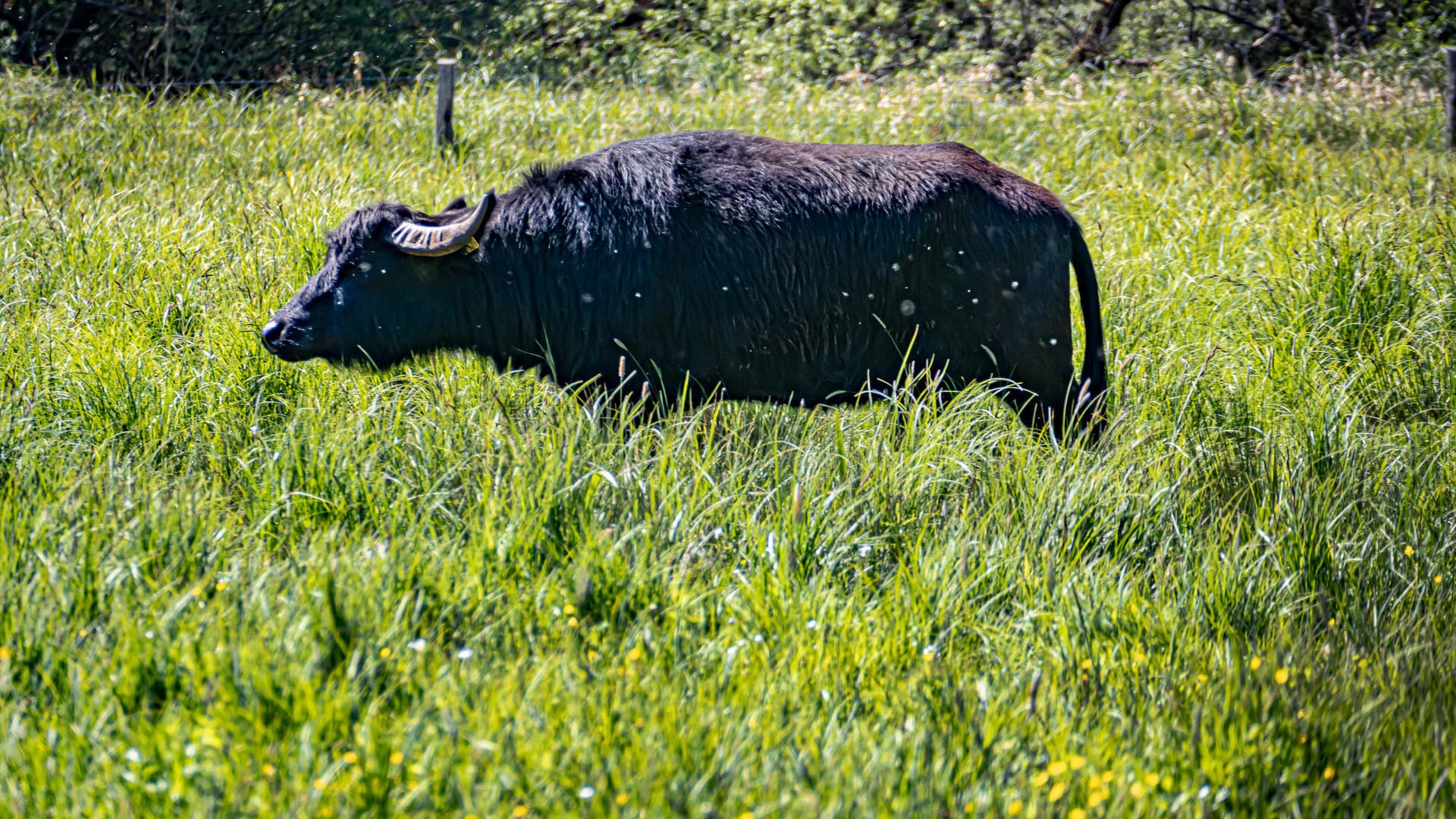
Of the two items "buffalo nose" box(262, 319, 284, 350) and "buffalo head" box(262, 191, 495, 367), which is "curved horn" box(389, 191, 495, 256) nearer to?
"buffalo head" box(262, 191, 495, 367)

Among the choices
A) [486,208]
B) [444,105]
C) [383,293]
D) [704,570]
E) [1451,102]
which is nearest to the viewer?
[704,570]

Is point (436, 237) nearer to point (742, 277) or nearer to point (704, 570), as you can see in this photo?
point (742, 277)

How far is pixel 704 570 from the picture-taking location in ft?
11.7

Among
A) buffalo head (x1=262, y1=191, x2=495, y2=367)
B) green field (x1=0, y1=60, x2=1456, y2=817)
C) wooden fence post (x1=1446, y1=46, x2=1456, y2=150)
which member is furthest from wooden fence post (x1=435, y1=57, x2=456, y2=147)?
wooden fence post (x1=1446, y1=46, x2=1456, y2=150)

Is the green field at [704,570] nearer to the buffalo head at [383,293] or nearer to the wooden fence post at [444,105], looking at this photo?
the buffalo head at [383,293]

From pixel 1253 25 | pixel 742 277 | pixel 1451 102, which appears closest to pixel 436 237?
pixel 742 277

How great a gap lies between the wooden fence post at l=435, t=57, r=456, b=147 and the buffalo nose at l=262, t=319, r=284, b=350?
456cm

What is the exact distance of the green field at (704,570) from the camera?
251 cm

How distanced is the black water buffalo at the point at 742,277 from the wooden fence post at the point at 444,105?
167 inches

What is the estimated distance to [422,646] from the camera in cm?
271

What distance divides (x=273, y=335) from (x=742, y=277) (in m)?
1.91

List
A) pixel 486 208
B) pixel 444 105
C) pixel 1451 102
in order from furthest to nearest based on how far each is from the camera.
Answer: pixel 1451 102 < pixel 444 105 < pixel 486 208

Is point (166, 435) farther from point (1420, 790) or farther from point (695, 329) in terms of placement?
point (1420, 790)

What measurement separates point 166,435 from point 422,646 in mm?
2274
